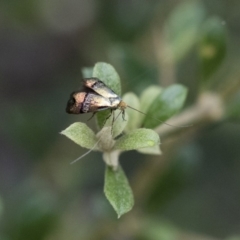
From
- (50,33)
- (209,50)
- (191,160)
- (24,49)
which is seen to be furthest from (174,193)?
(24,49)

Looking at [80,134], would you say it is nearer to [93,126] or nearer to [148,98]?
[148,98]

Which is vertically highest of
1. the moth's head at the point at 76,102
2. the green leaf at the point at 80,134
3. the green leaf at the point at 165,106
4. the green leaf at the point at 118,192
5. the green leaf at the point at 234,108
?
the moth's head at the point at 76,102

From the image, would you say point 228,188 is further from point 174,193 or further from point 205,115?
point 205,115

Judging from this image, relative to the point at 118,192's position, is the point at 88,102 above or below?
above

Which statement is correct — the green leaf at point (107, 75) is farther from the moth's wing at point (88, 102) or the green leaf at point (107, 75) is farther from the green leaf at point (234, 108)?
the green leaf at point (234, 108)

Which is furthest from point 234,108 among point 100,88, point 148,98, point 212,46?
point 100,88

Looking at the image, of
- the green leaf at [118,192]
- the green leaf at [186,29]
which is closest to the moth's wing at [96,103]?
the green leaf at [118,192]

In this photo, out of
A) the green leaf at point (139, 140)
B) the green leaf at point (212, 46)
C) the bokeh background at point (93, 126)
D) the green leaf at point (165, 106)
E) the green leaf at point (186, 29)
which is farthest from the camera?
the green leaf at point (186, 29)

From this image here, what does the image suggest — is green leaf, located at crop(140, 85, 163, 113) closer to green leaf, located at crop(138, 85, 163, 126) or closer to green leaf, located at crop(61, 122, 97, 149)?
green leaf, located at crop(138, 85, 163, 126)

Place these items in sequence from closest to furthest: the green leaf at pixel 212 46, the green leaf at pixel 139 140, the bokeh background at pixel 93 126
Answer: the green leaf at pixel 139 140
the green leaf at pixel 212 46
the bokeh background at pixel 93 126
